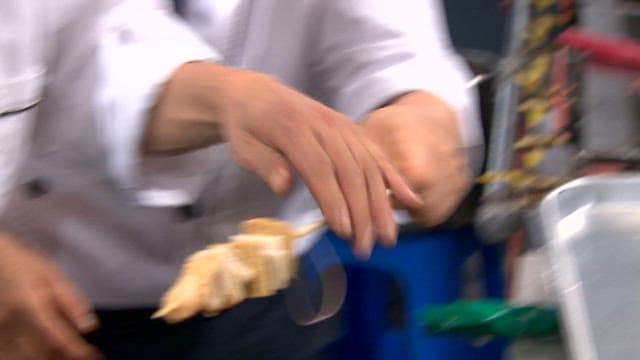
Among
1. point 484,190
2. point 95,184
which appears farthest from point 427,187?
point 484,190

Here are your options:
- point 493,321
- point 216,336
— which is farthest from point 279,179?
point 216,336

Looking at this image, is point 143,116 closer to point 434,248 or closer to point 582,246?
point 582,246

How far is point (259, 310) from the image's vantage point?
0.67 meters

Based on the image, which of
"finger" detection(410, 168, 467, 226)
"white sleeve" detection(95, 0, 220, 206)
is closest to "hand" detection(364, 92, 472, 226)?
"finger" detection(410, 168, 467, 226)

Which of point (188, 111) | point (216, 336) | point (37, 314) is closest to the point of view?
point (37, 314)

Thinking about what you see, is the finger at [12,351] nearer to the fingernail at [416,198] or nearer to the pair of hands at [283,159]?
the pair of hands at [283,159]

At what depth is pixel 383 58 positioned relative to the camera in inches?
24.0

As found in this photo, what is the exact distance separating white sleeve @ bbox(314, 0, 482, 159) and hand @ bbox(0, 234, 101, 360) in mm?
231

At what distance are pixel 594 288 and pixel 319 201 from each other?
0.13 m

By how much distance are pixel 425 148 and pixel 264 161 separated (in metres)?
0.09

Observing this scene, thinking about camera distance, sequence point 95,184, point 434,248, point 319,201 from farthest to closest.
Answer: point 434,248, point 95,184, point 319,201

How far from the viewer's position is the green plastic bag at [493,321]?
467mm

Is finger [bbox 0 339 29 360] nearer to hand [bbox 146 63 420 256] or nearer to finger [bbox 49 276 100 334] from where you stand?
finger [bbox 49 276 100 334]

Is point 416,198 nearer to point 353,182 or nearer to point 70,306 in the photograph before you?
point 353,182
